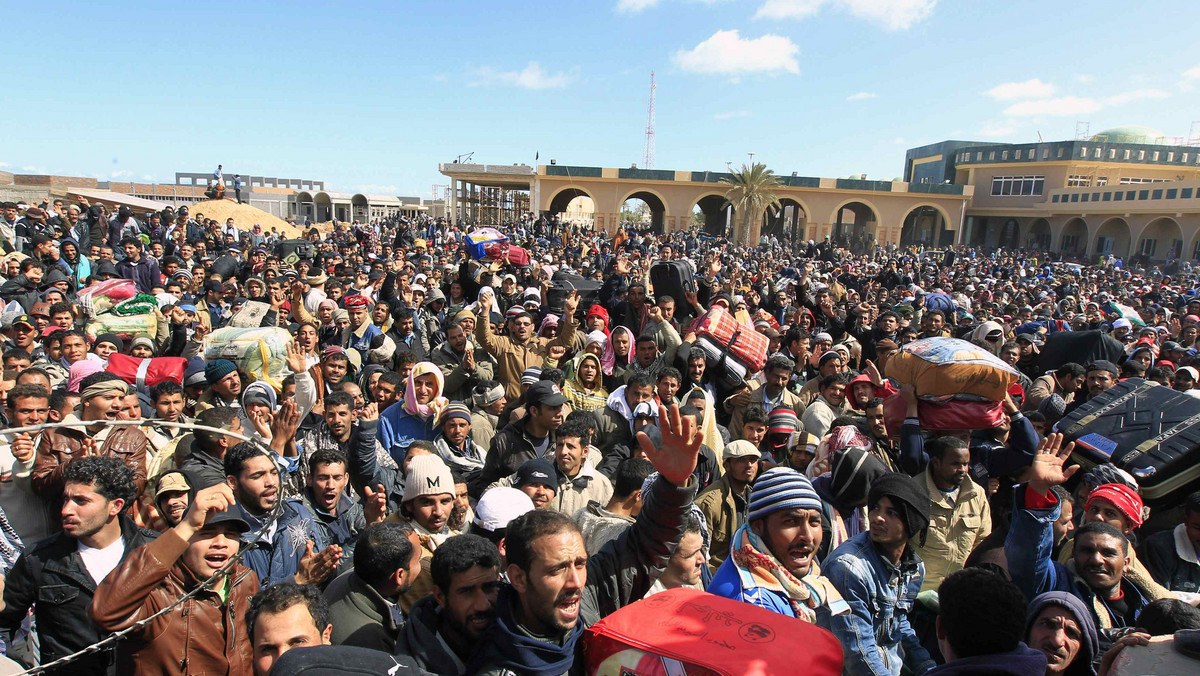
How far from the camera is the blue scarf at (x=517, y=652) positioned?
1920 millimetres

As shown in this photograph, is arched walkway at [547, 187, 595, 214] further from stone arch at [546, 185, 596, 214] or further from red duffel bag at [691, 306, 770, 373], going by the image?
red duffel bag at [691, 306, 770, 373]

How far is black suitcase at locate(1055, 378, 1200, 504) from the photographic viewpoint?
3.89 metres

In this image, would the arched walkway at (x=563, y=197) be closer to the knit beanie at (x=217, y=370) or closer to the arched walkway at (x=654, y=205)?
the arched walkway at (x=654, y=205)

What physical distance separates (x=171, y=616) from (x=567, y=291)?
6.71 metres

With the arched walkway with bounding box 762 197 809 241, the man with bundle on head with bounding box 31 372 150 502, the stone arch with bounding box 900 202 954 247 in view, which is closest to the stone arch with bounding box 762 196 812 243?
the arched walkway with bounding box 762 197 809 241

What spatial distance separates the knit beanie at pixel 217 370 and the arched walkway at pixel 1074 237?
45.1m

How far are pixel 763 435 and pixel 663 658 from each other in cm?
330

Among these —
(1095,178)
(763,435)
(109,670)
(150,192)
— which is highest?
(1095,178)

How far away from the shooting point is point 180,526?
6.98 feet

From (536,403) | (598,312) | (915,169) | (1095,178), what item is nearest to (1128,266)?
(1095,178)

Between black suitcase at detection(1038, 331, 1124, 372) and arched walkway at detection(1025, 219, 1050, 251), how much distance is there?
128 ft

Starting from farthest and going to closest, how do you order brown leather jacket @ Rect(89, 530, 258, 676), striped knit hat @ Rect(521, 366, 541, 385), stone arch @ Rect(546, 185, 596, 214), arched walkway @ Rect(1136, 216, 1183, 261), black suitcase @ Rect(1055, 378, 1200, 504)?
stone arch @ Rect(546, 185, 596, 214) < arched walkway @ Rect(1136, 216, 1183, 261) < striped knit hat @ Rect(521, 366, 541, 385) < black suitcase @ Rect(1055, 378, 1200, 504) < brown leather jacket @ Rect(89, 530, 258, 676)

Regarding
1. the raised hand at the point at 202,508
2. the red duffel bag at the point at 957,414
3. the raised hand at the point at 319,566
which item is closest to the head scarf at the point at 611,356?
the red duffel bag at the point at 957,414

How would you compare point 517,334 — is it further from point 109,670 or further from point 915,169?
point 915,169
